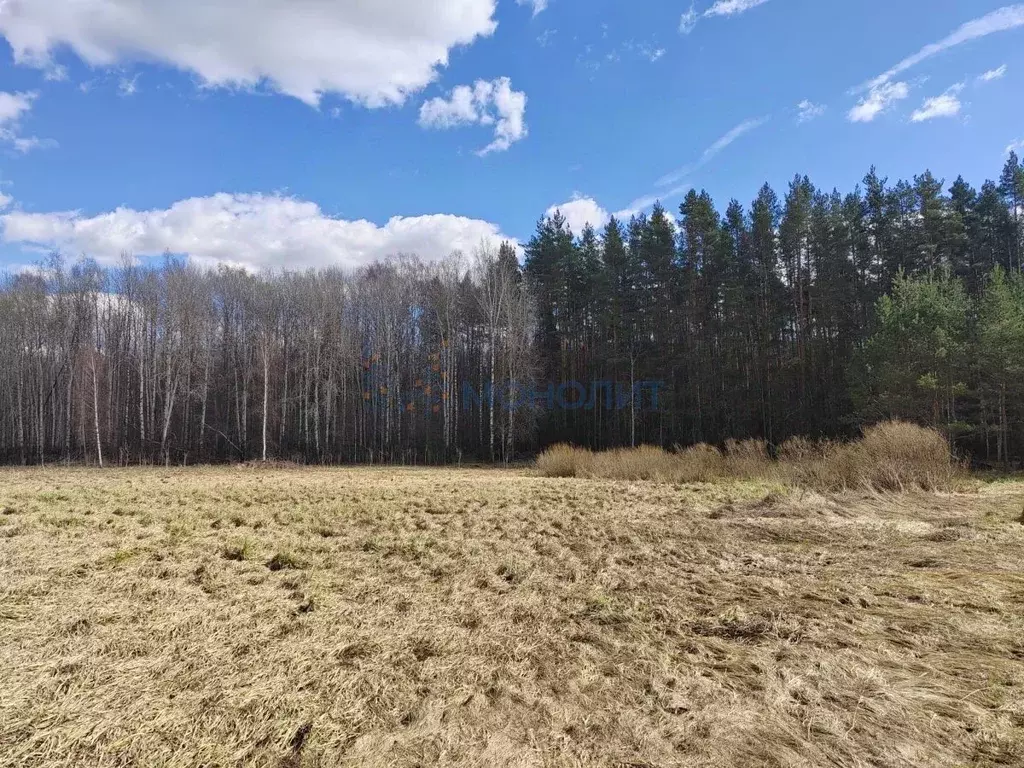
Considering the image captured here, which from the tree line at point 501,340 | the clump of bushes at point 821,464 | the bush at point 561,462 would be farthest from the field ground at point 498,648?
the tree line at point 501,340

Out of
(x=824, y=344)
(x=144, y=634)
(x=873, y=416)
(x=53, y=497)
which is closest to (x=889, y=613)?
(x=144, y=634)

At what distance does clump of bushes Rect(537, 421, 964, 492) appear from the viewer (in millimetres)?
11875

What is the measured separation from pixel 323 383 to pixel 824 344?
99.8ft

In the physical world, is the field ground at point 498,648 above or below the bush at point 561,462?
above

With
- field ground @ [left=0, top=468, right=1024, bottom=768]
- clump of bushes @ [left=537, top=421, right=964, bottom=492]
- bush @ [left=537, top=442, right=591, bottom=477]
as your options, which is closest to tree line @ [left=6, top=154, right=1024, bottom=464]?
bush @ [left=537, top=442, right=591, bottom=477]

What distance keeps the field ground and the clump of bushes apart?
5.16 m

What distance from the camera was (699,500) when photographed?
1157cm

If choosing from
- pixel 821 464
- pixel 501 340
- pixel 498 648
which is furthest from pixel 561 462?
pixel 498 648

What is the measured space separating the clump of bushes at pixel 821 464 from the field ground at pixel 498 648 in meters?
5.16

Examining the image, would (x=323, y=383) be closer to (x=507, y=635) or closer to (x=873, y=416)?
(x=873, y=416)

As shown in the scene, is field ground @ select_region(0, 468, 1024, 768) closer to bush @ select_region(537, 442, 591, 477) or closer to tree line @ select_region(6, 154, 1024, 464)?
bush @ select_region(537, 442, 591, 477)

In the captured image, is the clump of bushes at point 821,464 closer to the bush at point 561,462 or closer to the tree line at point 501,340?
the bush at point 561,462

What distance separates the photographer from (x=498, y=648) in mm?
3662

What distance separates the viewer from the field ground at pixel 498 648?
2.54 metres
